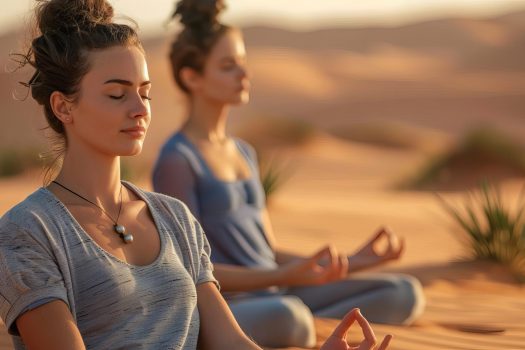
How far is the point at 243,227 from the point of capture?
4637 millimetres

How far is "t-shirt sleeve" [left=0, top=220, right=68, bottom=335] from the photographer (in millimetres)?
2443

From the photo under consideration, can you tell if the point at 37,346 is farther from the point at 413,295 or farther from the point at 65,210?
the point at 413,295

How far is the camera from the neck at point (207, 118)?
15.8 feet

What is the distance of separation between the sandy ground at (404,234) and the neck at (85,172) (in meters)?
1.90

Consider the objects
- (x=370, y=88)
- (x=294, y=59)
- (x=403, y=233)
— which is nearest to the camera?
(x=403, y=233)

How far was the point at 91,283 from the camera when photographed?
2545 mm

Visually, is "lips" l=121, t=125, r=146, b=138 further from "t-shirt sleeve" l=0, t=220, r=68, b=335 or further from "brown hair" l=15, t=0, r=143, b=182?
"t-shirt sleeve" l=0, t=220, r=68, b=335

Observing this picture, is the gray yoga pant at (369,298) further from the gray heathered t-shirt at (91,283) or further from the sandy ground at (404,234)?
the gray heathered t-shirt at (91,283)

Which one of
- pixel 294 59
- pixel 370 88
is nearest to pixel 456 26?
pixel 294 59

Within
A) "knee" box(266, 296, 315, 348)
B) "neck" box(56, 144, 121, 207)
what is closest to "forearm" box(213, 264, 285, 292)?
"knee" box(266, 296, 315, 348)

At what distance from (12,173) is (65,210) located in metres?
15.2

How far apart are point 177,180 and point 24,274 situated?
208cm

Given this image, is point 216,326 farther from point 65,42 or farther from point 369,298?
point 369,298

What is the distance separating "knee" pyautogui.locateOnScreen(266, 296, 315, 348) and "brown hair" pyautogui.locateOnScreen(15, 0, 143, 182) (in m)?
1.72
